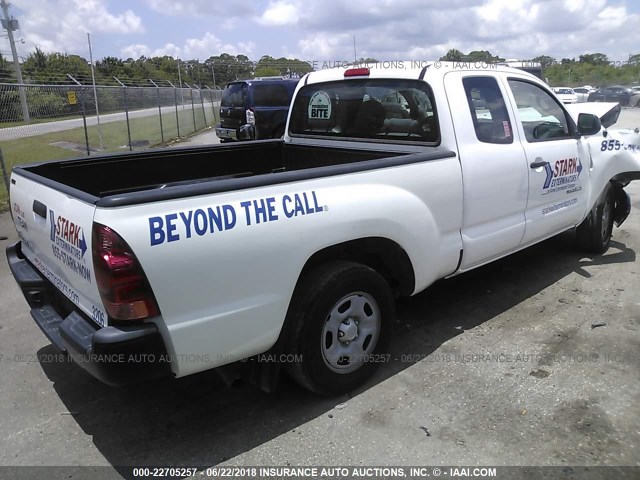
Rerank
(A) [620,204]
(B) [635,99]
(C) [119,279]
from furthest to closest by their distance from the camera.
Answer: (B) [635,99]
(A) [620,204]
(C) [119,279]

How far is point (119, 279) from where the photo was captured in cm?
227

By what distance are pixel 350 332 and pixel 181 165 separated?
6.97 ft

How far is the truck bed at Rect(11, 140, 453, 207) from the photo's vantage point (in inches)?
122

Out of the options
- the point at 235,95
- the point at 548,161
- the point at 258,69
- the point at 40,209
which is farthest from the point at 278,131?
the point at 258,69

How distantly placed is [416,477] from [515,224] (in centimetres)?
229

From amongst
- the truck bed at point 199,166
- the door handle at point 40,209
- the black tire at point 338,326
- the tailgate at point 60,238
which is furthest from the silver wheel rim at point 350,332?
the door handle at point 40,209

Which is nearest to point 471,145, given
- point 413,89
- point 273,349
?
point 413,89

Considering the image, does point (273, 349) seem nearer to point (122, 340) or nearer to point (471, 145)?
point (122, 340)

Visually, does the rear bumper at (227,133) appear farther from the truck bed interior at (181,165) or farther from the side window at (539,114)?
the side window at (539,114)

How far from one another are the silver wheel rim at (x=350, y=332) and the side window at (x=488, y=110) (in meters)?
1.54

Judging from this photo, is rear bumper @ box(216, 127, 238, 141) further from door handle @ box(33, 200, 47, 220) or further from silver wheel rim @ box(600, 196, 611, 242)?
door handle @ box(33, 200, 47, 220)

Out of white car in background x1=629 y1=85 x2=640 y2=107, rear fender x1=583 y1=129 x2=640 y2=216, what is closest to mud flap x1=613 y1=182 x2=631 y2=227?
rear fender x1=583 y1=129 x2=640 y2=216

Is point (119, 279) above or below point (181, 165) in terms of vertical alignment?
below

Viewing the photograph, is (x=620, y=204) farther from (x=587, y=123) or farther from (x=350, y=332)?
(x=350, y=332)
